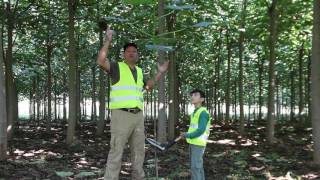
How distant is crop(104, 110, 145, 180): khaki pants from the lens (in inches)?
224

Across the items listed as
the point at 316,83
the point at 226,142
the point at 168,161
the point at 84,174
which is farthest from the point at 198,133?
the point at 226,142

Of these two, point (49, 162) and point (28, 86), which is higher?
point (28, 86)

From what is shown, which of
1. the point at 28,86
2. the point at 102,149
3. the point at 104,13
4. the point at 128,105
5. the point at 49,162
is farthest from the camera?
the point at 28,86

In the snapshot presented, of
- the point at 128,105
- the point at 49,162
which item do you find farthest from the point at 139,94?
the point at 49,162

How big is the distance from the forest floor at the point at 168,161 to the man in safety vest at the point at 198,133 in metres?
1.25

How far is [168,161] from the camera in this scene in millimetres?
9773

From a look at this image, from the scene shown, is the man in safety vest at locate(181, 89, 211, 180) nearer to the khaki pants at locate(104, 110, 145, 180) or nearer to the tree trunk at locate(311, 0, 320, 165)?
the khaki pants at locate(104, 110, 145, 180)

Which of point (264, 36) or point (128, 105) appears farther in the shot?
point (264, 36)

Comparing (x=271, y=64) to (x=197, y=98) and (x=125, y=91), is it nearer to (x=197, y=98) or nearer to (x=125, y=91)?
(x=197, y=98)

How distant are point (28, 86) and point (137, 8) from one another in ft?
58.0

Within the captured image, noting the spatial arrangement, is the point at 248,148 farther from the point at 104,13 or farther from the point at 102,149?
the point at 104,13

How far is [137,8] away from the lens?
13625 mm

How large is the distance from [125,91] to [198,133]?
4.60 feet

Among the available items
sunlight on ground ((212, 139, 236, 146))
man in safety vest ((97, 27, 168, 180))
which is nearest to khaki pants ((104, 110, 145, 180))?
man in safety vest ((97, 27, 168, 180))
